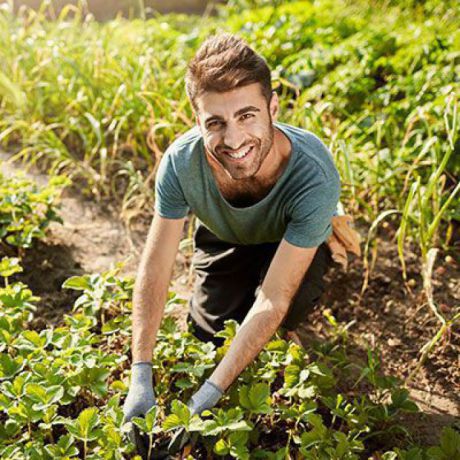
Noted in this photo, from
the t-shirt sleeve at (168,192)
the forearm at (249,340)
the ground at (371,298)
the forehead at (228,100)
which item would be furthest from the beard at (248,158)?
the ground at (371,298)

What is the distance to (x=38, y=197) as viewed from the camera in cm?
285

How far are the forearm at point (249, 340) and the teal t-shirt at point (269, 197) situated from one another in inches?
9.0

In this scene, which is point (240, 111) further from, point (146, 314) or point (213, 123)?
point (146, 314)

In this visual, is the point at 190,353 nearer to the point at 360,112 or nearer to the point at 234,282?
the point at 234,282

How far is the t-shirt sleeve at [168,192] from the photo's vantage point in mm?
2230

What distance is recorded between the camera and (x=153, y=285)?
7.12ft

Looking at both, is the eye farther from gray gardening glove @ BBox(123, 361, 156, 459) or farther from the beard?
gray gardening glove @ BBox(123, 361, 156, 459)

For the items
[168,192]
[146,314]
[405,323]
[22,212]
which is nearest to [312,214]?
[168,192]

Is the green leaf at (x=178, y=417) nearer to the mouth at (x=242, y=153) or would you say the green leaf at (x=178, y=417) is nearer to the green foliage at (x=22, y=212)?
the mouth at (x=242, y=153)

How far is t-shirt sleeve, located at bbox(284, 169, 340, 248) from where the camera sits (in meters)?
2.07

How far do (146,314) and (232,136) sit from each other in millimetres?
632

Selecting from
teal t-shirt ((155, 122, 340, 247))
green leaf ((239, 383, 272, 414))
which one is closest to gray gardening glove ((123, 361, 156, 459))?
green leaf ((239, 383, 272, 414))

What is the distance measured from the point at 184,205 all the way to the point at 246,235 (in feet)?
0.84

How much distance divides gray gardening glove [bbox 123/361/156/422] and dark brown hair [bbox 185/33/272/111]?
85 cm
